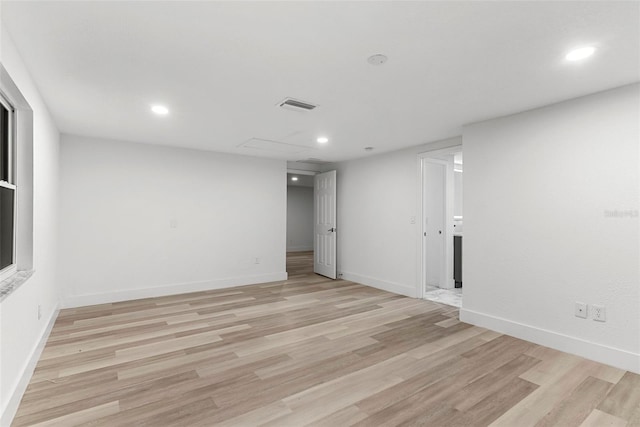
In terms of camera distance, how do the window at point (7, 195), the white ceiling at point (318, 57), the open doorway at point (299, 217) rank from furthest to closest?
the open doorway at point (299, 217) → the window at point (7, 195) → the white ceiling at point (318, 57)

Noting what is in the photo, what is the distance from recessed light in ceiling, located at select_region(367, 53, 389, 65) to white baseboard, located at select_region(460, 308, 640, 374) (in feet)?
9.45

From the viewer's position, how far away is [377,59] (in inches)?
85.0

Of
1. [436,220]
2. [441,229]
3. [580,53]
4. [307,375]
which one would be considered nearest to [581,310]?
[580,53]

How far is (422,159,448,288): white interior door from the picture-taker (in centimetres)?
545

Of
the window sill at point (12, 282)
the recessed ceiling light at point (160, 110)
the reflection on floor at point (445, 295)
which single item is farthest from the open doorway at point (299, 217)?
the window sill at point (12, 282)

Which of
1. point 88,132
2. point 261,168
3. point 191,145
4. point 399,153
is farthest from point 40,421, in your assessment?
point 399,153

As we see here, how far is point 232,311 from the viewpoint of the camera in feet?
13.3

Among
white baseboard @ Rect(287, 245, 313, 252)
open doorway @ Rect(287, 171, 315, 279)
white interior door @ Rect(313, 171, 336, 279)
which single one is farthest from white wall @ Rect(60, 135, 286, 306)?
white baseboard @ Rect(287, 245, 313, 252)

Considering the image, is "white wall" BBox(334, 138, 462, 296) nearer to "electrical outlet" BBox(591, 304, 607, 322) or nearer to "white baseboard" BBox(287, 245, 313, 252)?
"electrical outlet" BBox(591, 304, 607, 322)

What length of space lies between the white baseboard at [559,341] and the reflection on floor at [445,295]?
880 mm

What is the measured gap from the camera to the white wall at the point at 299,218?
35.9 ft

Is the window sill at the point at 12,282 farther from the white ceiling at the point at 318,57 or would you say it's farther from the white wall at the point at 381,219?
the white wall at the point at 381,219

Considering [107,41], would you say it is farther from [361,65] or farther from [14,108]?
[361,65]

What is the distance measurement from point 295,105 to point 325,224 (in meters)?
3.69
